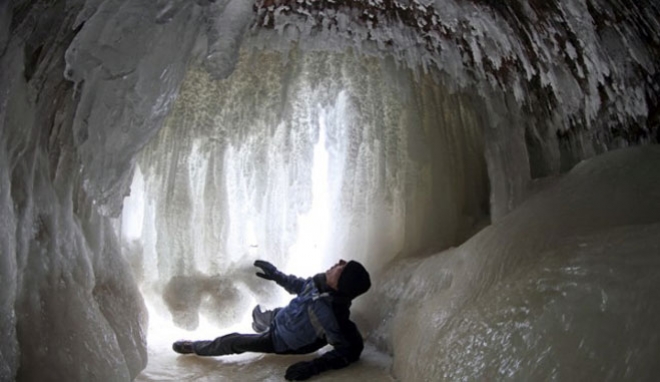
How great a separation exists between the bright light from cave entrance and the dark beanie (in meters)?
1.66

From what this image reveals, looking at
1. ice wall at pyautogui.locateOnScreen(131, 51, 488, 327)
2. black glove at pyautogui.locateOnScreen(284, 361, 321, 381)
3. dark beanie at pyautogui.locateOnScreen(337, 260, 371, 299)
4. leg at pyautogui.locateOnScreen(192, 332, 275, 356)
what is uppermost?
ice wall at pyautogui.locateOnScreen(131, 51, 488, 327)

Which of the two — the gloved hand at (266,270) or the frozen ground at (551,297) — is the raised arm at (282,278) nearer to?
the gloved hand at (266,270)

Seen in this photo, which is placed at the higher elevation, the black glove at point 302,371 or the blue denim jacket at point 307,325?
the blue denim jacket at point 307,325

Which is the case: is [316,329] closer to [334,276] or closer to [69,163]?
[334,276]

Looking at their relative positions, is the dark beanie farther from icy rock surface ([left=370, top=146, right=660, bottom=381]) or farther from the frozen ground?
icy rock surface ([left=370, top=146, right=660, bottom=381])

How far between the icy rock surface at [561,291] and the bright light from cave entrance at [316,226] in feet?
8.72

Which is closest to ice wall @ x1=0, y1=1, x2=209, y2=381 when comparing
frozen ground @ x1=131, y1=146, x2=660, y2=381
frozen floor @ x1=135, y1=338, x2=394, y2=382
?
frozen floor @ x1=135, y1=338, x2=394, y2=382

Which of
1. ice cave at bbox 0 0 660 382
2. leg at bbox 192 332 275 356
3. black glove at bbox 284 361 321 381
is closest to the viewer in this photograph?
ice cave at bbox 0 0 660 382

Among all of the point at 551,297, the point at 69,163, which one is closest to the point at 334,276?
the point at 69,163

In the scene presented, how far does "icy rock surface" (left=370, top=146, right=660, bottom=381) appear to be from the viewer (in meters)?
2.05

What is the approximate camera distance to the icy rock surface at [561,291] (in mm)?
2047

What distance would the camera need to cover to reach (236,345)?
4621 millimetres

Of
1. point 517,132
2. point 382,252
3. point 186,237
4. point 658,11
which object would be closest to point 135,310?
point 186,237

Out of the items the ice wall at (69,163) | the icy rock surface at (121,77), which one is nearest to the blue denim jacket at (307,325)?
the ice wall at (69,163)
